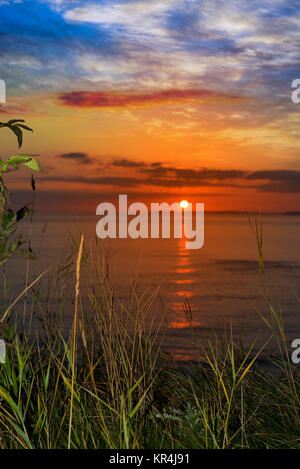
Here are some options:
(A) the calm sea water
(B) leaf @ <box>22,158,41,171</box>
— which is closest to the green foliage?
(B) leaf @ <box>22,158,41,171</box>

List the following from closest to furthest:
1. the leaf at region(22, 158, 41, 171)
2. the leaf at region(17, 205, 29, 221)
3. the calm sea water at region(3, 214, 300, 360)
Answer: the leaf at region(22, 158, 41, 171)
the leaf at region(17, 205, 29, 221)
the calm sea water at region(3, 214, 300, 360)

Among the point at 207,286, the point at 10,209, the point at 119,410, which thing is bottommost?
the point at 119,410

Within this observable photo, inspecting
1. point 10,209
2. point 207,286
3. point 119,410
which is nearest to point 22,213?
point 10,209

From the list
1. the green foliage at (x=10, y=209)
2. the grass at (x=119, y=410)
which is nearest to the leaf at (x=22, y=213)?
the green foliage at (x=10, y=209)

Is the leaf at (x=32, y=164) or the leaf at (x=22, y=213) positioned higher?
the leaf at (x=32, y=164)

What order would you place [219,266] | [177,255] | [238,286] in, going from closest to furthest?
[238,286] < [219,266] < [177,255]

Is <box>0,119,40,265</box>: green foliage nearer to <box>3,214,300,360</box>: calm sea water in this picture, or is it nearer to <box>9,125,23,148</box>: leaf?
<box>9,125,23,148</box>: leaf

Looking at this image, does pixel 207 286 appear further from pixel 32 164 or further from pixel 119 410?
pixel 32 164

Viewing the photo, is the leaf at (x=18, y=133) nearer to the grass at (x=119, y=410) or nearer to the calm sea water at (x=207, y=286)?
the grass at (x=119, y=410)

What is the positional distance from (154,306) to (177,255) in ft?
40.5

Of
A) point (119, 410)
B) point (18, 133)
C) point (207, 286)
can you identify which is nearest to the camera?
point (18, 133)

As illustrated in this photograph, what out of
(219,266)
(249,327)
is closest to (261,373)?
(249,327)

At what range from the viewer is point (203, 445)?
2588 millimetres
